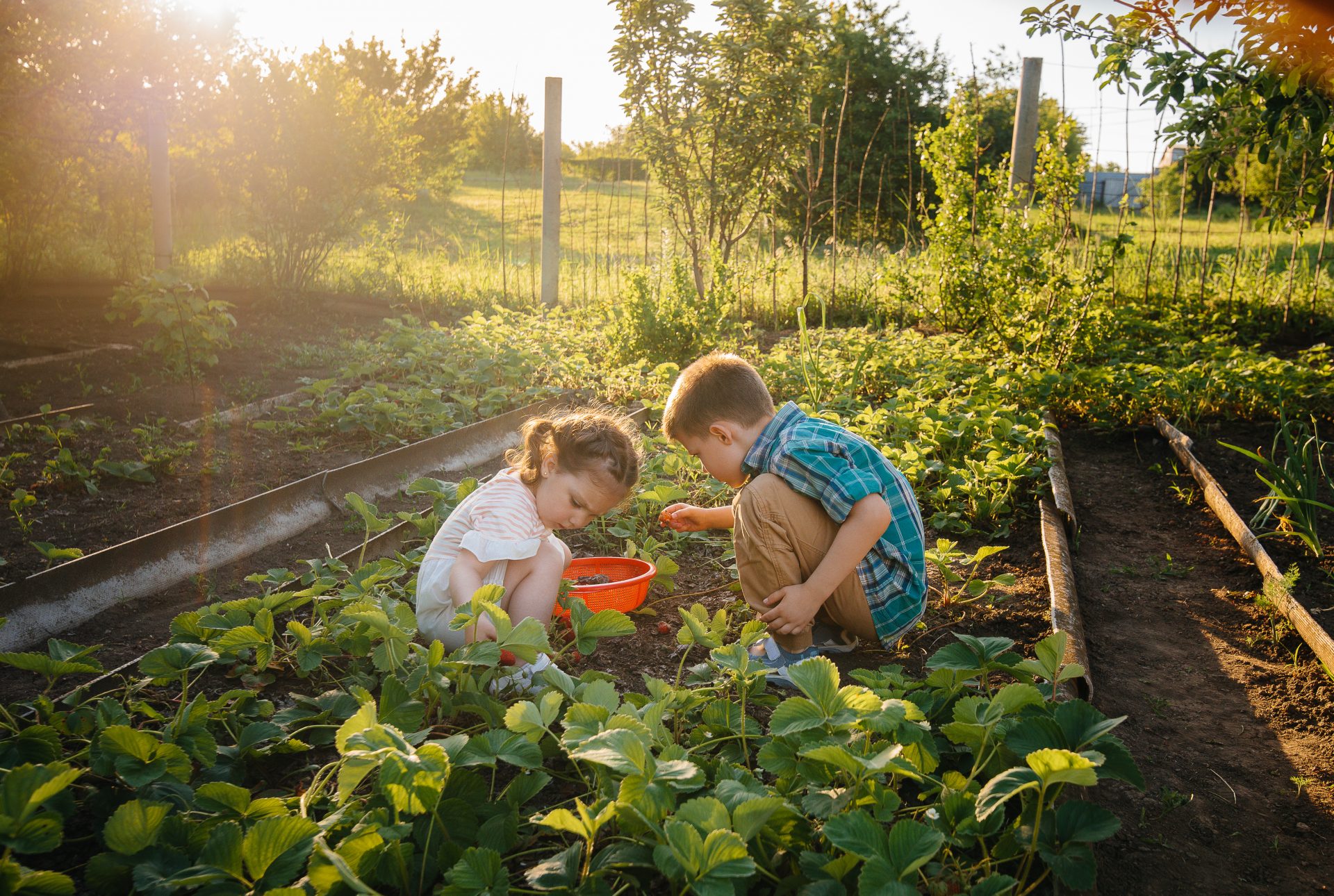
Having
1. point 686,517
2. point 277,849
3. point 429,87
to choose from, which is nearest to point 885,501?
point 686,517

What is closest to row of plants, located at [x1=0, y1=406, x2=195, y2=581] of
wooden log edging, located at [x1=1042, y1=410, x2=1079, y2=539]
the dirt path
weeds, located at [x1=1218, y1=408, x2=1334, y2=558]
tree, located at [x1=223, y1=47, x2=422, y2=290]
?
the dirt path

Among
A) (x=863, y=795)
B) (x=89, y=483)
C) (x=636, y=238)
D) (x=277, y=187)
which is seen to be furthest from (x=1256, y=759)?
(x=636, y=238)

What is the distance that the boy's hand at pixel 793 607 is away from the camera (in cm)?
211

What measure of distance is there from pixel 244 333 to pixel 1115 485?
6558 mm

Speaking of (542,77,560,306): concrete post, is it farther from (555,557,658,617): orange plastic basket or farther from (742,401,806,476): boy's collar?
(742,401,806,476): boy's collar

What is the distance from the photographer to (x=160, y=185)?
275 inches

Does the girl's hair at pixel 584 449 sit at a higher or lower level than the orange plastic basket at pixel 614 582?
higher

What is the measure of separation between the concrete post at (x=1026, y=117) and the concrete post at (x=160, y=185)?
7355 mm

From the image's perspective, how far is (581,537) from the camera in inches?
A: 130

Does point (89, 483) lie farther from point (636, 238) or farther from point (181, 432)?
point (636, 238)

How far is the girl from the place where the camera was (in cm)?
216

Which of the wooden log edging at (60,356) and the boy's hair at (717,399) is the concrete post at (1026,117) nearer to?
the boy's hair at (717,399)

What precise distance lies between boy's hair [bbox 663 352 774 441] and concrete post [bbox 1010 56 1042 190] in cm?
655

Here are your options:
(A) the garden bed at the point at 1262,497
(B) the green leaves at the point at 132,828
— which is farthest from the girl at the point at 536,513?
(A) the garden bed at the point at 1262,497
